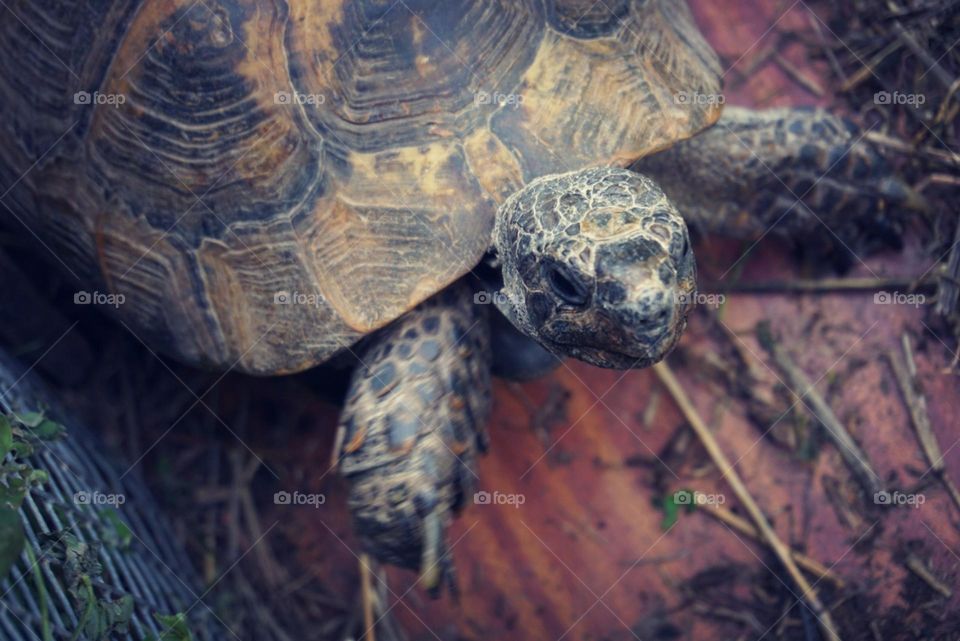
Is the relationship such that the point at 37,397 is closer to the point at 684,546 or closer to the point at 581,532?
the point at 581,532

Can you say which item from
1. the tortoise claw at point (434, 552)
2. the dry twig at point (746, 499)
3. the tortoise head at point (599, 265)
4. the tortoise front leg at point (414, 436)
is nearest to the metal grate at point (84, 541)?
the tortoise front leg at point (414, 436)

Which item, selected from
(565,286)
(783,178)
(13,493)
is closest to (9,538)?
(13,493)

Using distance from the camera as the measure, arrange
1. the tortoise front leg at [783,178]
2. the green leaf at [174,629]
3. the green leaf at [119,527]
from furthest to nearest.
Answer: the tortoise front leg at [783,178] < the green leaf at [119,527] < the green leaf at [174,629]

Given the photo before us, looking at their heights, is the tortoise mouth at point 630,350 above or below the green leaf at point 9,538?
below

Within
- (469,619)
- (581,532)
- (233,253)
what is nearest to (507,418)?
(581,532)

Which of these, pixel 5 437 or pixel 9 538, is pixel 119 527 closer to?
pixel 5 437

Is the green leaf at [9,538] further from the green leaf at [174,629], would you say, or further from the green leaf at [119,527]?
the green leaf at [119,527]
